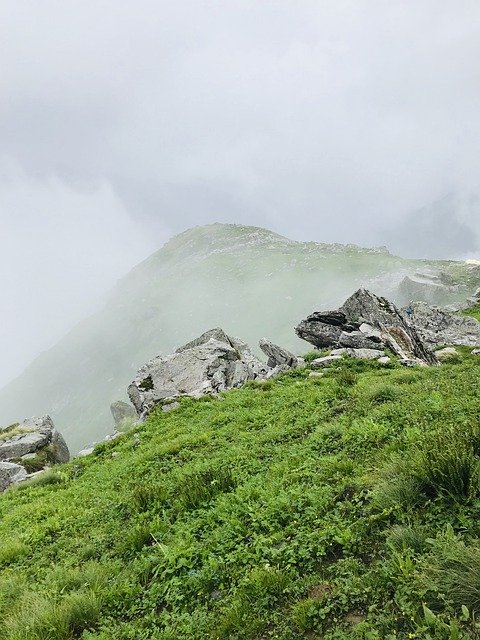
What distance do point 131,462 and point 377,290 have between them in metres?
126

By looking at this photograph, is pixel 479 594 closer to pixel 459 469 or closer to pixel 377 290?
pixel 459 469

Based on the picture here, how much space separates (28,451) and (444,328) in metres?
47.0

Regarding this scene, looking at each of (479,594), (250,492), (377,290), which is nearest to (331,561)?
(479,594)

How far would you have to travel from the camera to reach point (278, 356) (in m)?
33.1

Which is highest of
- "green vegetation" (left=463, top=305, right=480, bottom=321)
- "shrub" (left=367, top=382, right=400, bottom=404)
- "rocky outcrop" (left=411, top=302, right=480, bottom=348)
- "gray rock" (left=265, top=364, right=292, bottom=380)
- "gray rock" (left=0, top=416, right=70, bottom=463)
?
"gray rock" (left=0, top=416, right=70, bottom=463)

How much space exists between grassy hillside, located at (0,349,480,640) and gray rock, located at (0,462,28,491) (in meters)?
12.0

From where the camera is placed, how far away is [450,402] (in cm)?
1170

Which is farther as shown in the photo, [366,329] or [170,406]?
[366,329]

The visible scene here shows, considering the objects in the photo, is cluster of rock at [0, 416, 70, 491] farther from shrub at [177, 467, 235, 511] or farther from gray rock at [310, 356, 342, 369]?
gray rock at [310, 356, 342, 369]

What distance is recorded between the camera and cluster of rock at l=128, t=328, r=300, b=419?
97.1 feet

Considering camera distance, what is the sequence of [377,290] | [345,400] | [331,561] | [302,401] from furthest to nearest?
[377,290] → [302,401] → [345,400] → [331,561]

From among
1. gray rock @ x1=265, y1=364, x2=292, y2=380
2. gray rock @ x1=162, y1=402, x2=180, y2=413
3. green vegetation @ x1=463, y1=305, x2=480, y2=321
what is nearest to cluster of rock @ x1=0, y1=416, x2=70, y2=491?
gray rock @ x1=162, y1=402, x2=180, y2=413

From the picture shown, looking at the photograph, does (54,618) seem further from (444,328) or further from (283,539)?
(444,328)

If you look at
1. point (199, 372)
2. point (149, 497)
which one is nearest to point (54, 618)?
point (149, 497)
